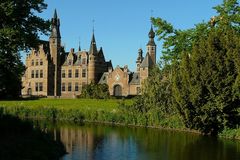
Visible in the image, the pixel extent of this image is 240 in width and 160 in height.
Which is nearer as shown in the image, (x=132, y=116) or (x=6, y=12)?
(x=6, y=12)

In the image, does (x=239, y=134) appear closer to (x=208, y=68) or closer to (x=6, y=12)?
(x=208, y=68)

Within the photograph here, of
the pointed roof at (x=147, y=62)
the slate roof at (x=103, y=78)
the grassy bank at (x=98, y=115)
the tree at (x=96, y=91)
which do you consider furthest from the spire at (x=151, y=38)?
the grassy bank at (x=98, y=115)

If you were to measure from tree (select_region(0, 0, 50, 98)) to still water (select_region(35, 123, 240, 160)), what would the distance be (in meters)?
5.11

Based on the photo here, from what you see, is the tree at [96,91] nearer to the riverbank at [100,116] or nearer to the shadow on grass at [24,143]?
the riverbank at [100,116]

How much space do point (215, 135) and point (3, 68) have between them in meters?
15.8

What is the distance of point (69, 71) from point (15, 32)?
56.2 m

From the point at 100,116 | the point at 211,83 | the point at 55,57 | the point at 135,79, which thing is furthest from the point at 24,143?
the point at 55,57

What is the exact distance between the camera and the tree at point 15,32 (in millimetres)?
20266

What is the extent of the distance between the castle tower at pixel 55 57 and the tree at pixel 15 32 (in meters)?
52.4

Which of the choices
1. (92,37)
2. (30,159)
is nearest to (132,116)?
(30,159)

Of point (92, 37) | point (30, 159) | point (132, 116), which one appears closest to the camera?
point (30, 159)

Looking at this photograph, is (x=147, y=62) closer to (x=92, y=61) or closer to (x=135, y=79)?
(x=135, y=79)

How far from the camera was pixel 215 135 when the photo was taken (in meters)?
29.7

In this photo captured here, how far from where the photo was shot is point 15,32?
20.1m
